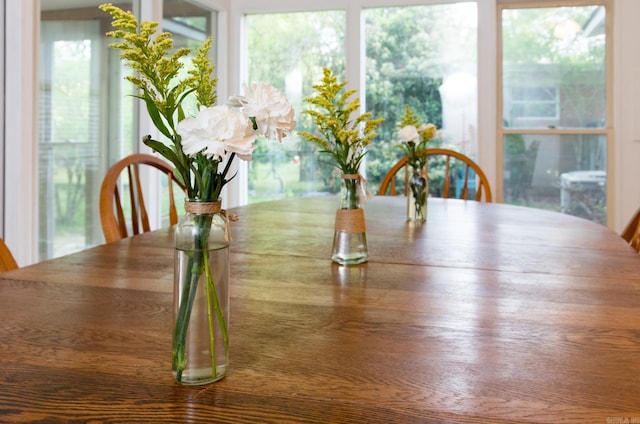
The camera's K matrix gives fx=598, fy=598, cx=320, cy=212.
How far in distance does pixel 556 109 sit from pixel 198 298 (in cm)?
403

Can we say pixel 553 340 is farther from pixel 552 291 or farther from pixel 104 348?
pixel 104 348

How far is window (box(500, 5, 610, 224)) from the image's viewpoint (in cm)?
409

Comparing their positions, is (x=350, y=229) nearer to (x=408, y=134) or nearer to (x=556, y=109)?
(x=408, y=134)

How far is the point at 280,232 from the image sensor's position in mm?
1717

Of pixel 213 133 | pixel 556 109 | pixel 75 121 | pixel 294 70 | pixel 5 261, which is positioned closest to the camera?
pixel 213 133

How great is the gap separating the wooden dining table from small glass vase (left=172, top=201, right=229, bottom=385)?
20 mm

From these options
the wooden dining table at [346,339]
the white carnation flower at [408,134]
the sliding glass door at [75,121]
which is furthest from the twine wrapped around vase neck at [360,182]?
the sliding glass door at [75,121]

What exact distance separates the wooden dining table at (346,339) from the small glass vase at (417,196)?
1.64 feet

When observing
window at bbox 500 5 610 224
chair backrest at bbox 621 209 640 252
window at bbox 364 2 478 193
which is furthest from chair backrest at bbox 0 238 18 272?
window at bbox 500 5 610 224

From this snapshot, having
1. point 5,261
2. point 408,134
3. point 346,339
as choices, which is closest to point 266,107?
point 346,339

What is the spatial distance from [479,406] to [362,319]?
302 millimetres

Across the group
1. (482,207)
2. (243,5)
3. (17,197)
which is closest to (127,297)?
(482,207)

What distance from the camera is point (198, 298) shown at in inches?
24.7

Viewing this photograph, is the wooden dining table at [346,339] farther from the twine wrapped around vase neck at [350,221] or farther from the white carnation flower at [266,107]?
the white carnation flower at [266,107]
